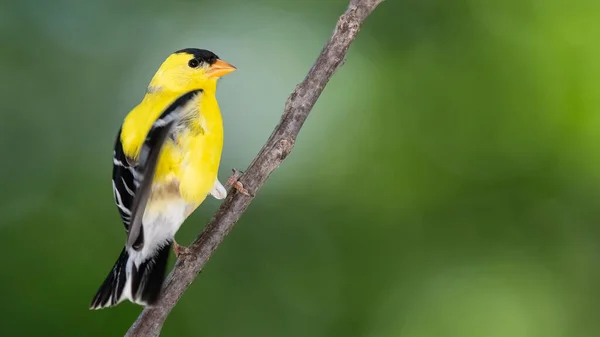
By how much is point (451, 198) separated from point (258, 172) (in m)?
3.79

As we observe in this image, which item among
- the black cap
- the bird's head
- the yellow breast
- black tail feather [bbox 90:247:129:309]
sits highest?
the black cap

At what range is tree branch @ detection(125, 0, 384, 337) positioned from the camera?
2400 millimetres

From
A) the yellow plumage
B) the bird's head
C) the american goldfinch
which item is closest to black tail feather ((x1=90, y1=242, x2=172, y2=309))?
the american goldfinch

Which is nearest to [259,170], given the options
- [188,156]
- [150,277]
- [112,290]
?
[188,156]

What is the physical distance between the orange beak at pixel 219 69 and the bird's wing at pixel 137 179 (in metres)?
0.37

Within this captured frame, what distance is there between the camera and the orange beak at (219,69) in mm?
2885

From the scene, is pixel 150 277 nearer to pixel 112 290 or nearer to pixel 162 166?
pixel 112 290

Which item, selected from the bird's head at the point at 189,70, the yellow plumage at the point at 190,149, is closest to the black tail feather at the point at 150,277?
the yellow plumage at the point at 190,149

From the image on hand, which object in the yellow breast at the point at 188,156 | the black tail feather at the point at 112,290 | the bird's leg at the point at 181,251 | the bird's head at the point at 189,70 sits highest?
the bird's head at the point at 189,70

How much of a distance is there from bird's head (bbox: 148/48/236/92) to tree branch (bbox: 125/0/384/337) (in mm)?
527

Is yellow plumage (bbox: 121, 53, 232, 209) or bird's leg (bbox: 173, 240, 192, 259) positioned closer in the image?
bird's leg (bbox: 173, 240, 192, 259)

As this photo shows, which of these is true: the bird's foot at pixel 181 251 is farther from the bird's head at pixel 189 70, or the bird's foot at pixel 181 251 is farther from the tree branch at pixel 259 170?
the bird's head at pixel 189 70

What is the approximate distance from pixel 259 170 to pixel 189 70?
0.68 meters

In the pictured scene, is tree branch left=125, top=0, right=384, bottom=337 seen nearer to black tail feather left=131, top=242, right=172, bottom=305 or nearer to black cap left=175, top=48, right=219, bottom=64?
black tail feather left=131, top=242, right=172, bottom=305
